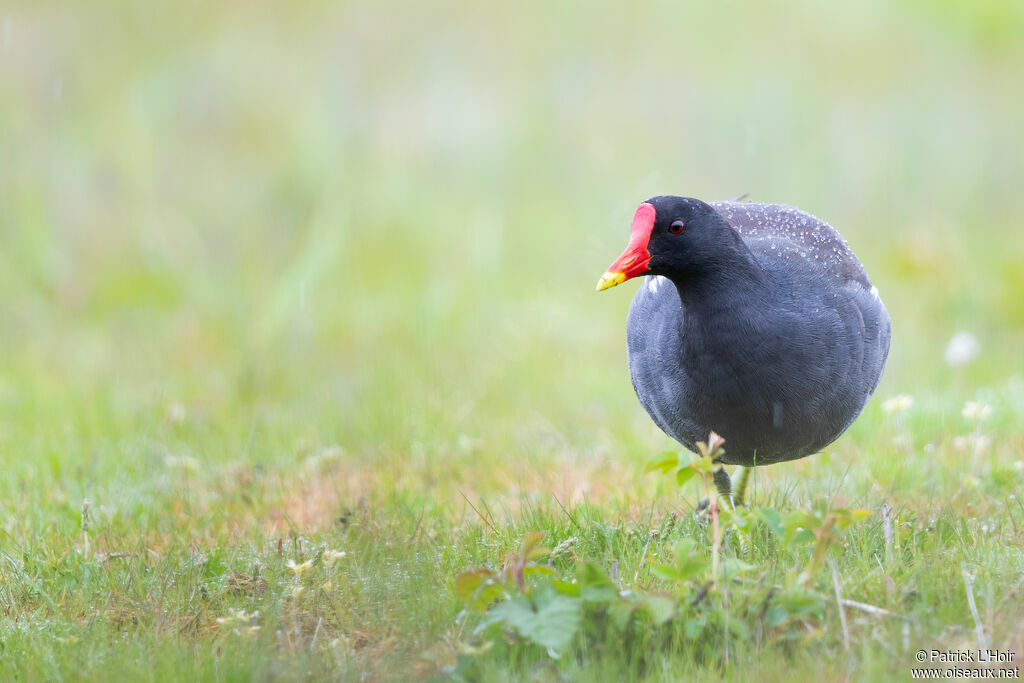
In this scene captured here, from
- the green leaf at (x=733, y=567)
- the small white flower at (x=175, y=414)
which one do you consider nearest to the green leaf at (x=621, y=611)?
the green leaf at (x=733, y=567)

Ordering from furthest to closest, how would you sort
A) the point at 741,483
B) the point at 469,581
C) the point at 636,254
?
the point at 741,483 → the point at 636,254 → the point at 469,581

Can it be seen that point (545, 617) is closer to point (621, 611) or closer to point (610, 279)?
point (621, 611)

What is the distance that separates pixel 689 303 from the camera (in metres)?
3.29

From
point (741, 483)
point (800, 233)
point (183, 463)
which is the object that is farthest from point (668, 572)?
point (183, 463)

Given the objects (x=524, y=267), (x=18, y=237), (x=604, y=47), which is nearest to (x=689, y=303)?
(x=524, y=267)

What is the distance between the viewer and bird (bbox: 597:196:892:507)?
321cm

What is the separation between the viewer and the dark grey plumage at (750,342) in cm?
322

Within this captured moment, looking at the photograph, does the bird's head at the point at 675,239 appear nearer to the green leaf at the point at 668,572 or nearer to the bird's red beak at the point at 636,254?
the bird's red beak at the point at 636,254

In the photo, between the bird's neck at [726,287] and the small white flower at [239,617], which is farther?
the bird's neck at [726,287]

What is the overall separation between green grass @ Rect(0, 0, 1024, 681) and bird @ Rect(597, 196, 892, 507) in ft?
0.99

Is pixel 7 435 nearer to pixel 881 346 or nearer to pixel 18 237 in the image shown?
pixel 18 237

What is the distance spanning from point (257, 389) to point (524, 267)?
2272mm

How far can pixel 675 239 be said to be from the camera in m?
3.22

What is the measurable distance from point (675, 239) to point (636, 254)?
13cm
